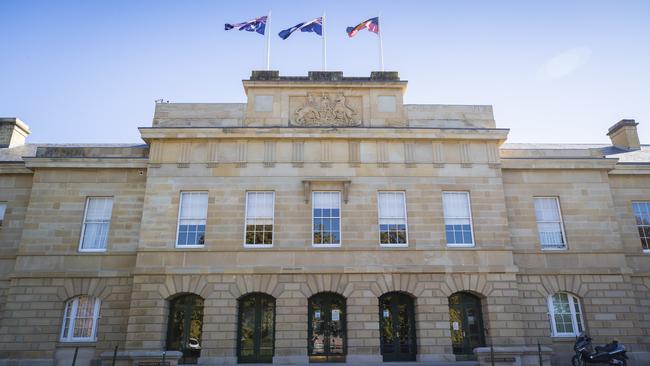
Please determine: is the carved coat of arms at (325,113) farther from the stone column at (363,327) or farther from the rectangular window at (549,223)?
the rectangular window at (549,223)

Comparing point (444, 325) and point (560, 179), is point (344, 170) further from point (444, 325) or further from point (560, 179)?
point (560, 179)

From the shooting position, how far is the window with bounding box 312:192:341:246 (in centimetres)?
1702

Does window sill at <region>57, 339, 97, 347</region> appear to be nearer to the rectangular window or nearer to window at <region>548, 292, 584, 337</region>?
window at <region>548, 292, 584, 337</region>

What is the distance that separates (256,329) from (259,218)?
13.5 feet

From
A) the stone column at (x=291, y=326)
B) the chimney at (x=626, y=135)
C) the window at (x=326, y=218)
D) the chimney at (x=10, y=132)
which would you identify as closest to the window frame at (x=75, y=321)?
the stone column at (x=291, y=326)

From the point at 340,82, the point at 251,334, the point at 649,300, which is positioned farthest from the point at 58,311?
the point at 649,300

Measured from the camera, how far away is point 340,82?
60.5 feet

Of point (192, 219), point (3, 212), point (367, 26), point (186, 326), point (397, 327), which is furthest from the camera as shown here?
point (367, 26)

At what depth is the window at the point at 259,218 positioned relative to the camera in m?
16.9

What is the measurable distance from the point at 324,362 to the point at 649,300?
1348 cm

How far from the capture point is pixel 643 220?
19.3 meters

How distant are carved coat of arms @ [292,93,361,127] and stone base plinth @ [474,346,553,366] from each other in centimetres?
977

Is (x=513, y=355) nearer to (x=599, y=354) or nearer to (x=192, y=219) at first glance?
(x=599, y=354)

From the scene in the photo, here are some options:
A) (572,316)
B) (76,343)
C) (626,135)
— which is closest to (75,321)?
(76,343)
